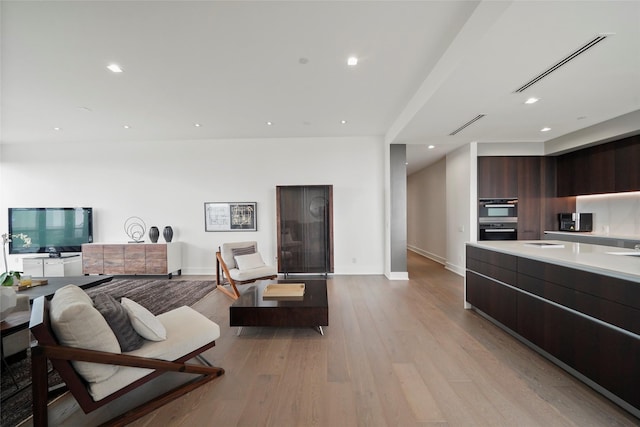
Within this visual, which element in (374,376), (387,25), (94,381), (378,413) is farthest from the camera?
(387,25)

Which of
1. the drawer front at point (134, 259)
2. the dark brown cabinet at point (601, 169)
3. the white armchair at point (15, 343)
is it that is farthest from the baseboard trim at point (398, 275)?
the drawer front at point (134, 259)

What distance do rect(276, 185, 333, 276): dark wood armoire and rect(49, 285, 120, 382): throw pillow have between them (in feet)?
11.9

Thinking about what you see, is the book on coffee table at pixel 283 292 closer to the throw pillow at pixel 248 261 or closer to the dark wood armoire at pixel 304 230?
the throw pillow at pixel 248 261

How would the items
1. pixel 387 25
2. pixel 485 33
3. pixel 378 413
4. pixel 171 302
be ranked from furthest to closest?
pixel 171 302
pixel 387 25
pixel 485 33
pixel 378 413

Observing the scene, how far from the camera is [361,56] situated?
2.55 m

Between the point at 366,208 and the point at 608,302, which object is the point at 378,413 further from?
the point at 366,208

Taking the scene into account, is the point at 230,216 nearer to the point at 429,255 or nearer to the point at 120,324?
the point at 120,324

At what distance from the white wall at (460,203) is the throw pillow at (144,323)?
5.13 m

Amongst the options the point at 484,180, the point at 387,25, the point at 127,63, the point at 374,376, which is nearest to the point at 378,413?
the point at 374,376

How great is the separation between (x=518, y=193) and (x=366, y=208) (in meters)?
2.99

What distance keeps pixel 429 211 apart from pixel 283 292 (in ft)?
19.0

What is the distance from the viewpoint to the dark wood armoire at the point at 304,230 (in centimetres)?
513

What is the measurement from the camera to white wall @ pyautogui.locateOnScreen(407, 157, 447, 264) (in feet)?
21.1

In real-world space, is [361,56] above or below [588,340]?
above
